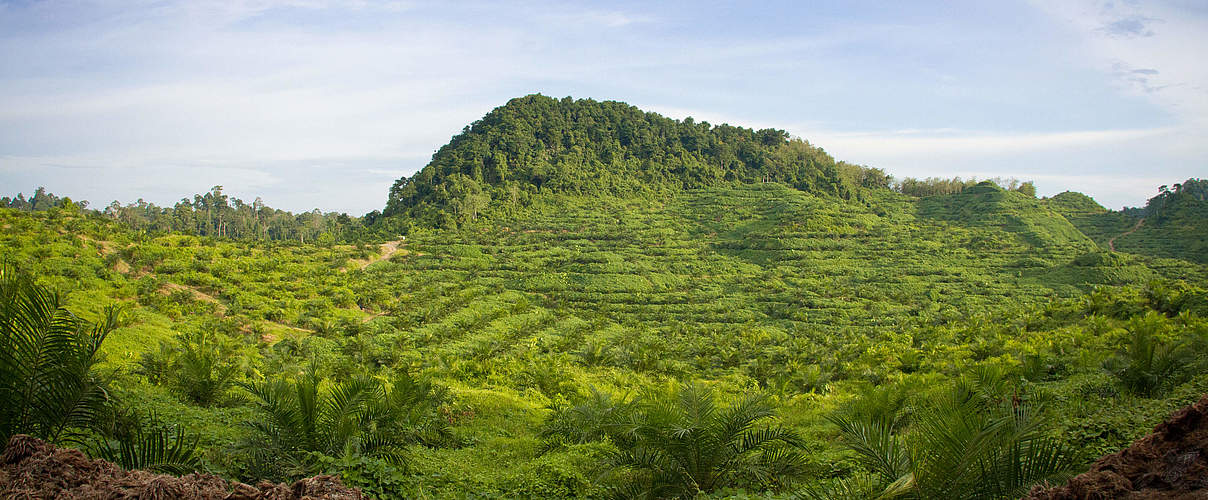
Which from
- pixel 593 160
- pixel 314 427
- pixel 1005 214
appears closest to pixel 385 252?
pixel 593 160

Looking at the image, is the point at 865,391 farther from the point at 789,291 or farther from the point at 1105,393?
the point at 789,291

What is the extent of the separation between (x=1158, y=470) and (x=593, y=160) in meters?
75.6

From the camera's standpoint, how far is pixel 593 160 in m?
77.2

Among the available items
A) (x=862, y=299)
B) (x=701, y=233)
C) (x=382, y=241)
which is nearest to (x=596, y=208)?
(x=701, y=233)

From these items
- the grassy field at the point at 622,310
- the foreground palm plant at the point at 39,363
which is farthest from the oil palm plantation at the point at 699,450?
the foreground palm plant at the point at 39,363

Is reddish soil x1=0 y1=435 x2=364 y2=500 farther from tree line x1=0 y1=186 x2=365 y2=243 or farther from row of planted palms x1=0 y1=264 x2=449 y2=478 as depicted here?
tree line x1=0 y1=186 x2=365 y2=243

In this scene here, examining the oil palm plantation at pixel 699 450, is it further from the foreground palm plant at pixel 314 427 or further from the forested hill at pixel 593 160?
the forested hill at pixel 593 160

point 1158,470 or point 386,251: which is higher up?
point 1158,470

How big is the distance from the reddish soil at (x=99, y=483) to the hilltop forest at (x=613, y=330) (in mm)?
991

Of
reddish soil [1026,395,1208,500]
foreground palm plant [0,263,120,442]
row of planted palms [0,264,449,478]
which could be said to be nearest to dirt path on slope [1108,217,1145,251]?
reddish soil [1026,395,1208,500]

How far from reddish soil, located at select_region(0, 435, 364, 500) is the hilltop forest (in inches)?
39.0

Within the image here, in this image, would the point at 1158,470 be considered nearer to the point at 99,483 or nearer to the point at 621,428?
the point at 621,428

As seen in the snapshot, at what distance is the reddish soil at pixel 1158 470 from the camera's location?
107 inches

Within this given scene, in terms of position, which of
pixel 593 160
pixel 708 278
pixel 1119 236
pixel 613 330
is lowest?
pixel 613 330
